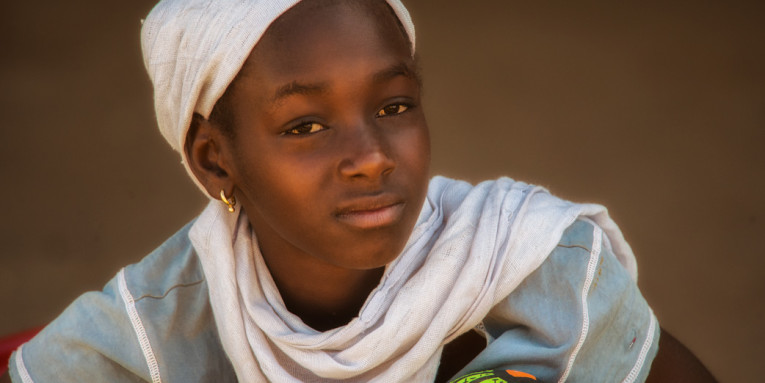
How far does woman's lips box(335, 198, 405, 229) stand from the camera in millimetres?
1713

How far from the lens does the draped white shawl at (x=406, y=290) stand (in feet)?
6.01

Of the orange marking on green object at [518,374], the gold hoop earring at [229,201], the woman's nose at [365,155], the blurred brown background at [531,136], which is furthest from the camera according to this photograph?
the blurred brown background at [531,136]

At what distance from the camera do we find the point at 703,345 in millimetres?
3469

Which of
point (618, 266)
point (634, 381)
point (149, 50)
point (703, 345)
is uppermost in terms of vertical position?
point (149, 50)

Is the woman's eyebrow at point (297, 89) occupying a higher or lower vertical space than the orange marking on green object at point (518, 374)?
higher

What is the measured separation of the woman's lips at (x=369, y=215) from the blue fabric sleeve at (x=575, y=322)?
328mm

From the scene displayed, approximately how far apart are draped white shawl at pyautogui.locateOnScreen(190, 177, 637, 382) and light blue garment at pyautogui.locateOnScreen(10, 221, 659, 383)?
0.06 meters

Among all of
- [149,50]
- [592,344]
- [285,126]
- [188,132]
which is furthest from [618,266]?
[149,50]

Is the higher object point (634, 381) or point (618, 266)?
point (618, 266)

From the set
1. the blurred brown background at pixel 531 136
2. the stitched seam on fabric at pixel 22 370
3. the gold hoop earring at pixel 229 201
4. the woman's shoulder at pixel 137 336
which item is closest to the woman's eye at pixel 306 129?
the gold hoop earring at pixel 229 201

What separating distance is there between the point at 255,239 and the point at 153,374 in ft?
1.07

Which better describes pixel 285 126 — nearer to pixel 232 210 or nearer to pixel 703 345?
pixel 232 210

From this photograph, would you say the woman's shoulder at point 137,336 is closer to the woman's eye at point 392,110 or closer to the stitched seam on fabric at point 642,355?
the woman's eye at point 392,110

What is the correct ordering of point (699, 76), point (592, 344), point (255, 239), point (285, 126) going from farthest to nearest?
point (699, 76), point (255, 239), point (592, 344), point (285, 126)
